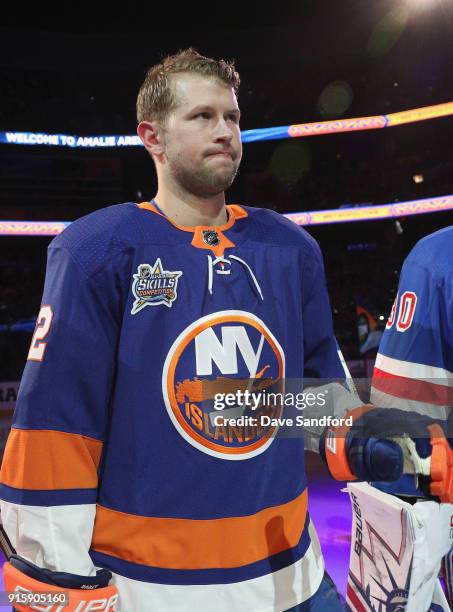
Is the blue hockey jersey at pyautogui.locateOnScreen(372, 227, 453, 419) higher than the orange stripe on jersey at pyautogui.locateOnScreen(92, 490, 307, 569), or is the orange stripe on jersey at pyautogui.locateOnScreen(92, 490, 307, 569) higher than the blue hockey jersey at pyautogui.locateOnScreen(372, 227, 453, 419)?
the blue hockey jersey at pyautogui.locateOnScreen(372, 227, 453, 419)

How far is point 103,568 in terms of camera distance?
3.89 feet

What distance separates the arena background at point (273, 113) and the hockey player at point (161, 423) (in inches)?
271

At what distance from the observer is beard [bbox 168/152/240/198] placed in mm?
1302

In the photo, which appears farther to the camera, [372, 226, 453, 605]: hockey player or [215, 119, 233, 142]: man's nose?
[372, 226, 453, 605]: hockey player

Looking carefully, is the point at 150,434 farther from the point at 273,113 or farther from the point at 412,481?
the point at 273,113

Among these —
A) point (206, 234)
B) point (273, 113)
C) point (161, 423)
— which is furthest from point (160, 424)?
point (273, 113)

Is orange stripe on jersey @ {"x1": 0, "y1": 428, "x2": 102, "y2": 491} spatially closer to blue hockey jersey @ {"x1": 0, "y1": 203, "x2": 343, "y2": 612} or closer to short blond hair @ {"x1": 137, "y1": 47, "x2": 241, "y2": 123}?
blue hockey jersey @ {"x1": 0, "y1": 203, "x2": 343, "y2": 612}

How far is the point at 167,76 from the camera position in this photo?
52.4 inches

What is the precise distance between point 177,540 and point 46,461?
29 cm

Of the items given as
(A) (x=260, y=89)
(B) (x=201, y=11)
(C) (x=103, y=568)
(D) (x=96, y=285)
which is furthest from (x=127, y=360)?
(A) (x=260, y=89)

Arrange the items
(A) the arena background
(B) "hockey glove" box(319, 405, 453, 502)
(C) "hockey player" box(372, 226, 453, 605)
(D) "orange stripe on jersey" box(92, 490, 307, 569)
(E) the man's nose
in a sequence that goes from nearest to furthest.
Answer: (B) "hockey glove" box(319, 405, 453, 502) → (D) "orange stripe on jersey" box(92, 490, 307, 569) → (E) the man's nose → (C) "hockey player" box(372, 226, 453, 605) → (A) the arena background

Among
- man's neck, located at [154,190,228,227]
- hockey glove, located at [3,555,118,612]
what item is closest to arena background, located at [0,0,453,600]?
man's neck, located at [154,190,228,227]

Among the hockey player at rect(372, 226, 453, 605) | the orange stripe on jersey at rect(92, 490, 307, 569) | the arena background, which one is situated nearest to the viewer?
the orange stripe on jersey at rect(92, 490, 307, 569)

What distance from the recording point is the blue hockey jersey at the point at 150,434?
1.16m
